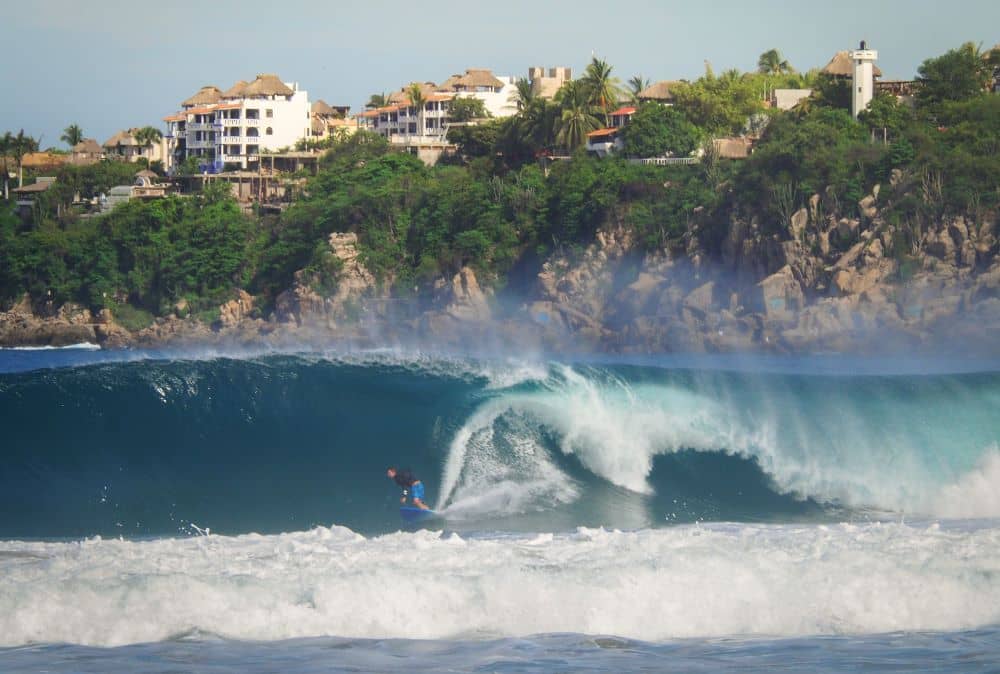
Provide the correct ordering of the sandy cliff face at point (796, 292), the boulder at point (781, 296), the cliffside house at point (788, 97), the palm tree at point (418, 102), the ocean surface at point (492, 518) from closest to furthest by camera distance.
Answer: the ocean surface at point (492, 518) → the sandy cliff face at point (796, 292) → the boulder at point (781, 296) → the cliffside house at point (788, 97) → the palm tree at point (418, 102)

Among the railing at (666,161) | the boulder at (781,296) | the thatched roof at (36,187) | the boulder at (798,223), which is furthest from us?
the thatched roof at (36,187)

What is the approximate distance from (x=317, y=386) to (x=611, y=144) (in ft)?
172

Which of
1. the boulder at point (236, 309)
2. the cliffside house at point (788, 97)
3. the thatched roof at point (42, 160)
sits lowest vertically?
the boulder at point (236, 309)

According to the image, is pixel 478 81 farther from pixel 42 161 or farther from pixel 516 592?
pixel 516 592

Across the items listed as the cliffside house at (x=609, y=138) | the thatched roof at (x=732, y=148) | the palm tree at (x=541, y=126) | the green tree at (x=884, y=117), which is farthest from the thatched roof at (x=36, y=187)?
the green tree at (x=884, y=117)

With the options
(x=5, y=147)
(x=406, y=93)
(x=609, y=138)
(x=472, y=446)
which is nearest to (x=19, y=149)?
(x=5, y=147)

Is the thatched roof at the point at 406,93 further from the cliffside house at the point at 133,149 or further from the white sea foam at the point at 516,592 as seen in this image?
the white sea foam at the point at 516,592

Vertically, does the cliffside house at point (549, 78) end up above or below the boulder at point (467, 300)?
above

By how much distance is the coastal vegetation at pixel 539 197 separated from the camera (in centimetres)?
5894

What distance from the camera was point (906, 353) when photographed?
53.3 metres

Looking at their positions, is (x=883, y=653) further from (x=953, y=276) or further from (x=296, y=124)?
(x=296, y=124)

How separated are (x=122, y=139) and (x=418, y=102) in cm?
2902

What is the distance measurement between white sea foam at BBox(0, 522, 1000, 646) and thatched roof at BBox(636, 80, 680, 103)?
7053cm

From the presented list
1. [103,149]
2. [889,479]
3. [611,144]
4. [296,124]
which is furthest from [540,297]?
[103,149]
